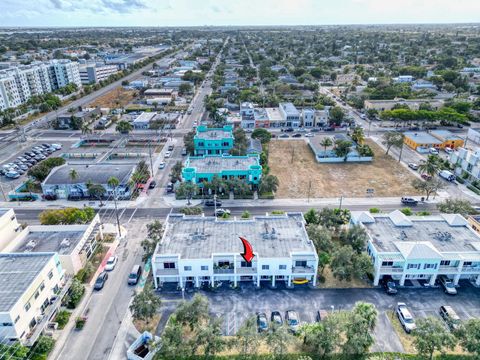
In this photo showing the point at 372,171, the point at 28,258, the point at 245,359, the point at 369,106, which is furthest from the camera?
the point at 369,106

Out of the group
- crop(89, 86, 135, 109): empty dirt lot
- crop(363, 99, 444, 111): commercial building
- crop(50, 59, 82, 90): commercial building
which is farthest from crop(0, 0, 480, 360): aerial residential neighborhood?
crop(50, 59, 82, 90): commercial building

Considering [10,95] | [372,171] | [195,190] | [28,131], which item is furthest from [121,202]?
[10,95]

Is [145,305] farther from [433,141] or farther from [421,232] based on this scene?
[433,141]

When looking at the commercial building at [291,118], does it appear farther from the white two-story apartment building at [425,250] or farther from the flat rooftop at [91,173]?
the white two-story apartment building at [425,250]

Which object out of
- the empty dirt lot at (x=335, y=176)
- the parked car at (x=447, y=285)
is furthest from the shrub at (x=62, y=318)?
the parked car at (x=447, y=285)

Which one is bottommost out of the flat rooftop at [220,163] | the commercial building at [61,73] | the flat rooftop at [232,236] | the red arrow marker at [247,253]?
the flat rooftop at [232,236]

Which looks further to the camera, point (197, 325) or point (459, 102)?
point (459, 102)

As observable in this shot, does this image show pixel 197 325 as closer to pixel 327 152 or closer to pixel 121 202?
pixel 121 202
